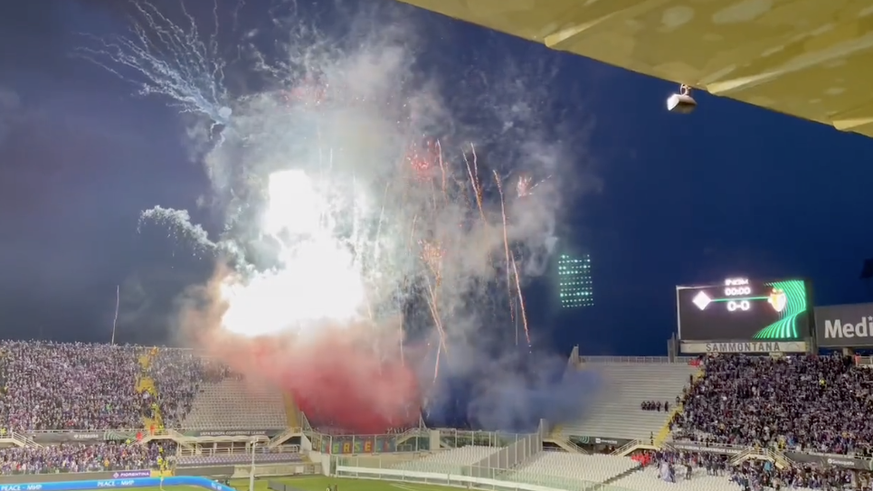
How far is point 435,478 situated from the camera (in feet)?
151

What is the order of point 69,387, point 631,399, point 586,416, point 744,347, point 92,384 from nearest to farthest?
point 744,347, point 631,399, point 586,416, point 69,387, point 92,384

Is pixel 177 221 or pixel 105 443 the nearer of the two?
pixel 105 443

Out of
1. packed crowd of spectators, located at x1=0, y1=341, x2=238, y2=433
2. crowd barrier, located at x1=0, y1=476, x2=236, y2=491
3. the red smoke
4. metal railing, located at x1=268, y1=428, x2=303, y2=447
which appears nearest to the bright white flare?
the red smoke

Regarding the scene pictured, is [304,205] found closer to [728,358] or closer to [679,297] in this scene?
[679,297]

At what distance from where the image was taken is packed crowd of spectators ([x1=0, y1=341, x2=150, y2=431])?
48.9 meters

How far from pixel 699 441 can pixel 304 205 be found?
32618 millimetres

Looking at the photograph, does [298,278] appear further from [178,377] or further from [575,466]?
[575,466]

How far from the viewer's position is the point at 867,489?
31391 millimetres

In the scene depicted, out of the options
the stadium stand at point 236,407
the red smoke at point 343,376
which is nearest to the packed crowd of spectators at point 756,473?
the red smoke at point 343,376

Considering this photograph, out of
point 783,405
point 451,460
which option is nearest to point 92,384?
point 451,460

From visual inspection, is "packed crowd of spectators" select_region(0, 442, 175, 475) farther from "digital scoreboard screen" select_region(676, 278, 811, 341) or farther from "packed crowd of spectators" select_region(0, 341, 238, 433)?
"digital scoreboard screen" select_region(676, 278, 811, 341)

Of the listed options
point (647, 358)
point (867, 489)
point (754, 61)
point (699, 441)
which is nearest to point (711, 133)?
point (647, 358)

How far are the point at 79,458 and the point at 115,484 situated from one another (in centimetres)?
430

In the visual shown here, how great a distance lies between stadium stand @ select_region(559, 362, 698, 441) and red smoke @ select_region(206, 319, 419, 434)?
48.6 feet
